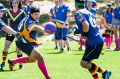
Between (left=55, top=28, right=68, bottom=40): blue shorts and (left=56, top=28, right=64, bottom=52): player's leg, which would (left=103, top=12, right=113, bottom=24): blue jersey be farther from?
(left=56, top=28, right=64, bottom=52): player's leg

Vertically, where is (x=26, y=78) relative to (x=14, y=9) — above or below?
below

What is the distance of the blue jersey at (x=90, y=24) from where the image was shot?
10970 mm

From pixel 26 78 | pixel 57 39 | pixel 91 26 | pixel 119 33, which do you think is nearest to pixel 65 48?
pixel 57 39

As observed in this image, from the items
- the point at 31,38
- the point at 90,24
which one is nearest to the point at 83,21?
the point at 90,24

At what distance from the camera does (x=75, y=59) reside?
1745cm

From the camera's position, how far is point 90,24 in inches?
441

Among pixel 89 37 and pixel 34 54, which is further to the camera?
pixel 34 54

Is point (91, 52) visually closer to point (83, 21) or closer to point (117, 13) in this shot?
point (83, 21)

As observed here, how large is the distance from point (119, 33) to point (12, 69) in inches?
363

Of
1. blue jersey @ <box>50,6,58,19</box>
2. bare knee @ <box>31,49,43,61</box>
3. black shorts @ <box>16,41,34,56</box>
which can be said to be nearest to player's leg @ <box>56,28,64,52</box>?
blue jersey @ <box>50,6,58,19</box>

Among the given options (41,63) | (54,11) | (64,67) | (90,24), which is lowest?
(64,67)

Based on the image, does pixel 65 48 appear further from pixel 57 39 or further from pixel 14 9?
pixel 14 9

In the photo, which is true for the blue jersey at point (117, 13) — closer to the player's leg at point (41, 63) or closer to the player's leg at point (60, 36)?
the player's leg at point (60, 36)

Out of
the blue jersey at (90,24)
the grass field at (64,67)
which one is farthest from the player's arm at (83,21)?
the grass field at (64,67)
